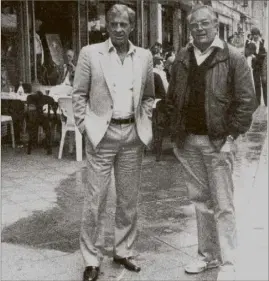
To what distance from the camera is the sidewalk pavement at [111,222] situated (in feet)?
16.7

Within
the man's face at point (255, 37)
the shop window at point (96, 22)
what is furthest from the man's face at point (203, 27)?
the man's face at point (255, 37)

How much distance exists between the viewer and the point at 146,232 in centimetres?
620

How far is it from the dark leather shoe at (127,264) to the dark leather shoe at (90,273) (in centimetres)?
33

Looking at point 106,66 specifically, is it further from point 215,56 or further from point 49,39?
point 49,39

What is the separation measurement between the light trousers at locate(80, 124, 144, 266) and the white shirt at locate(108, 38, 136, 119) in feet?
0.38

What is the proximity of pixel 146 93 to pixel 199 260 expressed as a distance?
1.38m

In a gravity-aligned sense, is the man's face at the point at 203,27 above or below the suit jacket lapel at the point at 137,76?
above

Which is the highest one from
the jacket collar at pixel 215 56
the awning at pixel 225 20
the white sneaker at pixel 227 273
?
the awning at pixel 225 20

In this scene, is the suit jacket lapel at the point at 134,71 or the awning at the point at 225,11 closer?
the suit jacket lapel at the point at 134,71

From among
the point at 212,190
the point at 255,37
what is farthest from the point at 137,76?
the point at 255,37

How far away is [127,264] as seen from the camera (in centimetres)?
512

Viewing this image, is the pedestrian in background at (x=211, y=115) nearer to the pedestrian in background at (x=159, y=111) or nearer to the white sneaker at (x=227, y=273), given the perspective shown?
the white sneaker at (x=227, y=273)

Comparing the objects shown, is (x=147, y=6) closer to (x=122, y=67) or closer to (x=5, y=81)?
(x=5, y=81)

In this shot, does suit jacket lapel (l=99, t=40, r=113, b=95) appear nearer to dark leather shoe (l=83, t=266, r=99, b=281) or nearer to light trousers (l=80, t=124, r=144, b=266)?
light trousers (l=80, t=124, r=144, b=266)
